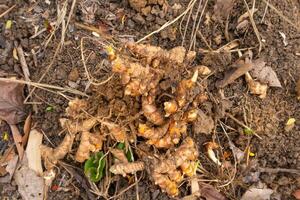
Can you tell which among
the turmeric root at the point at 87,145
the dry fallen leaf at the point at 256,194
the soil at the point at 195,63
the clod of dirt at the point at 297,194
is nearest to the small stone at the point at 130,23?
the soil at the point at 195,63

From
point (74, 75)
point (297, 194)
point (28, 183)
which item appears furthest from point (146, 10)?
point (297, 194)

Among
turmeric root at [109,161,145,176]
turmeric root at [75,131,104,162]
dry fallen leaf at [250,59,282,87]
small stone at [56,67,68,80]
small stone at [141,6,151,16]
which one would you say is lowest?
turmeric root at [109,161,145,176]

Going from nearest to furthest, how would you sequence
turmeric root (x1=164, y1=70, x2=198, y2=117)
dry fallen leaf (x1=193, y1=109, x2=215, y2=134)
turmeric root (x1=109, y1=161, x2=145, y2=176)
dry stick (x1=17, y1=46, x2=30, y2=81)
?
1. turmeric root (x1=164, y1=70, x2=198, y2=117)
2. turmeric root (x1=109, y1=161, x2=145, y2=176)
3. dry fallen leaf (x1=193, y1=109, x2=215, y2=134)
4. dry stick (x1=17, y1=46, x2=30, y2=81)

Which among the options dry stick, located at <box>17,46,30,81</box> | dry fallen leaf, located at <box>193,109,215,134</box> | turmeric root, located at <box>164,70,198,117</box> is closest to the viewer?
turmeric root, located at <box>164,70,198,117</box>

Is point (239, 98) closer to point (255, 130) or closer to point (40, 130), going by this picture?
point (255, 130)

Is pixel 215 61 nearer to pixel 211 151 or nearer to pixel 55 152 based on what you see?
pixel 211 151

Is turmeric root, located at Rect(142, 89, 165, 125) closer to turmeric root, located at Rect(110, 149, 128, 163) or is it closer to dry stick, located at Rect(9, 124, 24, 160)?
turmeric root, located at Rect(110, 149, 128, 163)

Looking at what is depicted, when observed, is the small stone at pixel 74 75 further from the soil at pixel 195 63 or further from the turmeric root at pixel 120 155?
the turmeric root at pixel 120 155

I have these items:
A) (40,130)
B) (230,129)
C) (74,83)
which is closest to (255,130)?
(230,129)

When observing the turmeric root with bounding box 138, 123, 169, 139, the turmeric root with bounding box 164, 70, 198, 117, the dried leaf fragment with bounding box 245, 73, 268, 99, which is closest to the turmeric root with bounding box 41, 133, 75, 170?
the turmeric root with bounding box 138, 123, 169, 139
